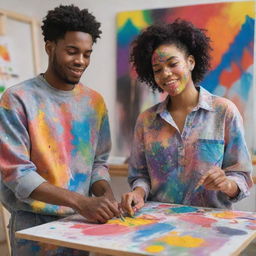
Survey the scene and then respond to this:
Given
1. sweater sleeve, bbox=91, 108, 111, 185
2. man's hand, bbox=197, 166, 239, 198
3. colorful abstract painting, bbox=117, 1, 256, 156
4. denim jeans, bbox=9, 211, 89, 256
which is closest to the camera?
man's hand, bbox=197, 166, 239, 198

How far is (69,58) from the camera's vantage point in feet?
5.70

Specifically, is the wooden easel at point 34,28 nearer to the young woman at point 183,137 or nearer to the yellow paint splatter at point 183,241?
the young woman at point 183,137

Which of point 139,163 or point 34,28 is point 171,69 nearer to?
point 139,163

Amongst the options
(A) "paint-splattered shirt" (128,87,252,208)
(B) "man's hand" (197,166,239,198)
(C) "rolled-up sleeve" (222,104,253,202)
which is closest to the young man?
(A) "paint-splattered shirt" (128,87,252,208)

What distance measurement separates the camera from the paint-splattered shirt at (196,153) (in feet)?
5.54

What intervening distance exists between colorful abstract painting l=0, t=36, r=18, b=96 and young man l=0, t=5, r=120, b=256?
135cm

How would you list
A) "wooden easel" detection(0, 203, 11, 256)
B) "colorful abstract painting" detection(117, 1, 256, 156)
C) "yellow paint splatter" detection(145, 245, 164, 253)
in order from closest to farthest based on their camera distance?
1. "yellow paint splatter" detection(145, 245, 164, 253)
2. "colorful abstract painting" detection(117, 1, 256, 156)
3. "wooden easel" detection(0, 203, 11, 256)

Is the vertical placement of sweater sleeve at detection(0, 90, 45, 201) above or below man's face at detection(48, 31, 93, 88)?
below

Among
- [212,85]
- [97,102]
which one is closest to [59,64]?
[97,102]

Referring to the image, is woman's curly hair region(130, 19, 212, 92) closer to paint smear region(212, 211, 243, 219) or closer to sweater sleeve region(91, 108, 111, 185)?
sweater sleeve region(91, 108, 111, 185)

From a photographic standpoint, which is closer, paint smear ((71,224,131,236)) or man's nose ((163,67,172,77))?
paint smear ((71,224,131,236))

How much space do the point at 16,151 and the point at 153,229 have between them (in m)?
0.58

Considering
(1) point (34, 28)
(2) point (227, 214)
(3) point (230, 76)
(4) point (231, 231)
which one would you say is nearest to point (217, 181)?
(2) point (227, 214)

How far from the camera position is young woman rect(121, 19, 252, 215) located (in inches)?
66.4
